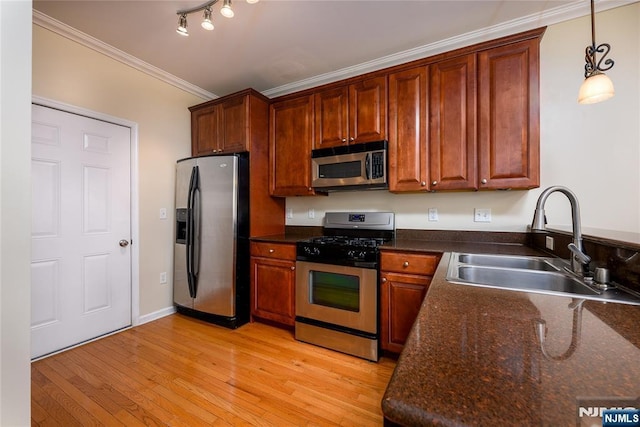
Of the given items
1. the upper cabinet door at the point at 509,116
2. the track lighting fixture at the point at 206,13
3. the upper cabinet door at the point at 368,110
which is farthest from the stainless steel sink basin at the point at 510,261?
the track lighting fixture at the point at 206,13

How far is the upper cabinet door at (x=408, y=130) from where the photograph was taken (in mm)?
2137

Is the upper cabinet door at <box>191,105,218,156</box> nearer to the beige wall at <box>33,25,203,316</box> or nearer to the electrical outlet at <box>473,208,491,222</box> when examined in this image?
the beige wall at <box>33,25,203,316</box>

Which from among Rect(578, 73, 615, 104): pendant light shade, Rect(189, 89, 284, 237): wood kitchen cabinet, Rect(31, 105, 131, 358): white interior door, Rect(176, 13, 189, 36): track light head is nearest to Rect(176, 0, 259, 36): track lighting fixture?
Rect(176, 13, 189, 36): track light head

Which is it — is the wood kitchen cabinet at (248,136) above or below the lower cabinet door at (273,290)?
above

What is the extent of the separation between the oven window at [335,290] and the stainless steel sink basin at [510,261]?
Result: 811 mm

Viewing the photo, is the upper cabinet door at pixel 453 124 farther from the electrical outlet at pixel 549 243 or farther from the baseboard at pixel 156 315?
the baseboard at pixel 156 315

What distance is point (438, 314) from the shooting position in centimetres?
73

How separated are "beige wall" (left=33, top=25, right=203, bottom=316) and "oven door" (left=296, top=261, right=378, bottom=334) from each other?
164 centimetres

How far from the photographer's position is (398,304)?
6.45 feet

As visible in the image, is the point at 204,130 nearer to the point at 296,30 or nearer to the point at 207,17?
the point at 207,17

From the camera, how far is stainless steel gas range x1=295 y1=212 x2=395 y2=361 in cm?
202

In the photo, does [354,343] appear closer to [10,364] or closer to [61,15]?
[10,364]

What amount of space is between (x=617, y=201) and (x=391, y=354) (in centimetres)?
→ 199

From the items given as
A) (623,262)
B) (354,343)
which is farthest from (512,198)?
(354,343)
